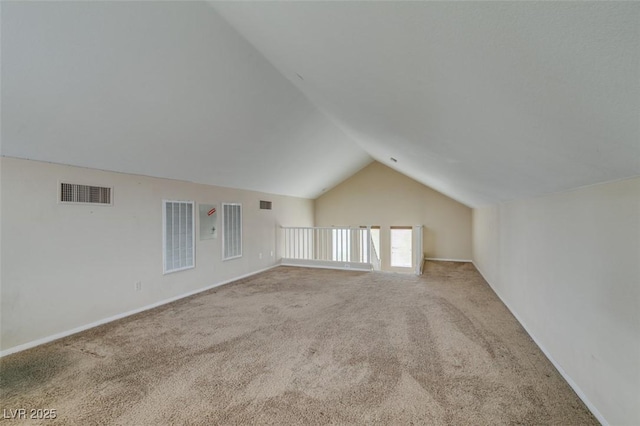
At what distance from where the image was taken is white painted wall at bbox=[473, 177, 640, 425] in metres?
1.50

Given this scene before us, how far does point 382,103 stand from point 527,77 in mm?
1376

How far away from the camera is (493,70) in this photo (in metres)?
1.21

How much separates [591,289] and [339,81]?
241 centimetres

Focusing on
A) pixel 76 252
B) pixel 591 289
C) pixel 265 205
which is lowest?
pixel 591 289

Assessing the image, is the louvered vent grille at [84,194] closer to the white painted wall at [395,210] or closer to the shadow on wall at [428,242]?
the white painted wall at [395,210]

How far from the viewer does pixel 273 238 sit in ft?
23.7

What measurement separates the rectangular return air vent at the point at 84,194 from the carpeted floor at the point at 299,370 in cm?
153

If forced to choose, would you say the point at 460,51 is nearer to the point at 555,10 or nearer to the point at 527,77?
the point at 527,77

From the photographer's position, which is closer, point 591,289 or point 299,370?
point 591,289

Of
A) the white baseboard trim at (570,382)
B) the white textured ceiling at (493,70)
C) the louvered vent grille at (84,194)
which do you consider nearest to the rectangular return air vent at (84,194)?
the louvered vent grille at (84,194)

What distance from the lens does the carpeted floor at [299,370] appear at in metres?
1.87

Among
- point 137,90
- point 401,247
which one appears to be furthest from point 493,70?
point 401,247

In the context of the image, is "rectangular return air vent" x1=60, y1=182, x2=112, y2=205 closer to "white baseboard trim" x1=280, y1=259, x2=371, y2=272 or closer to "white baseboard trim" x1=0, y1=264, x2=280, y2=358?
"white baseboard trim" x1=0, y1=264, x2=280, y2=358

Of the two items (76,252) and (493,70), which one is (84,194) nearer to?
(76,252)
